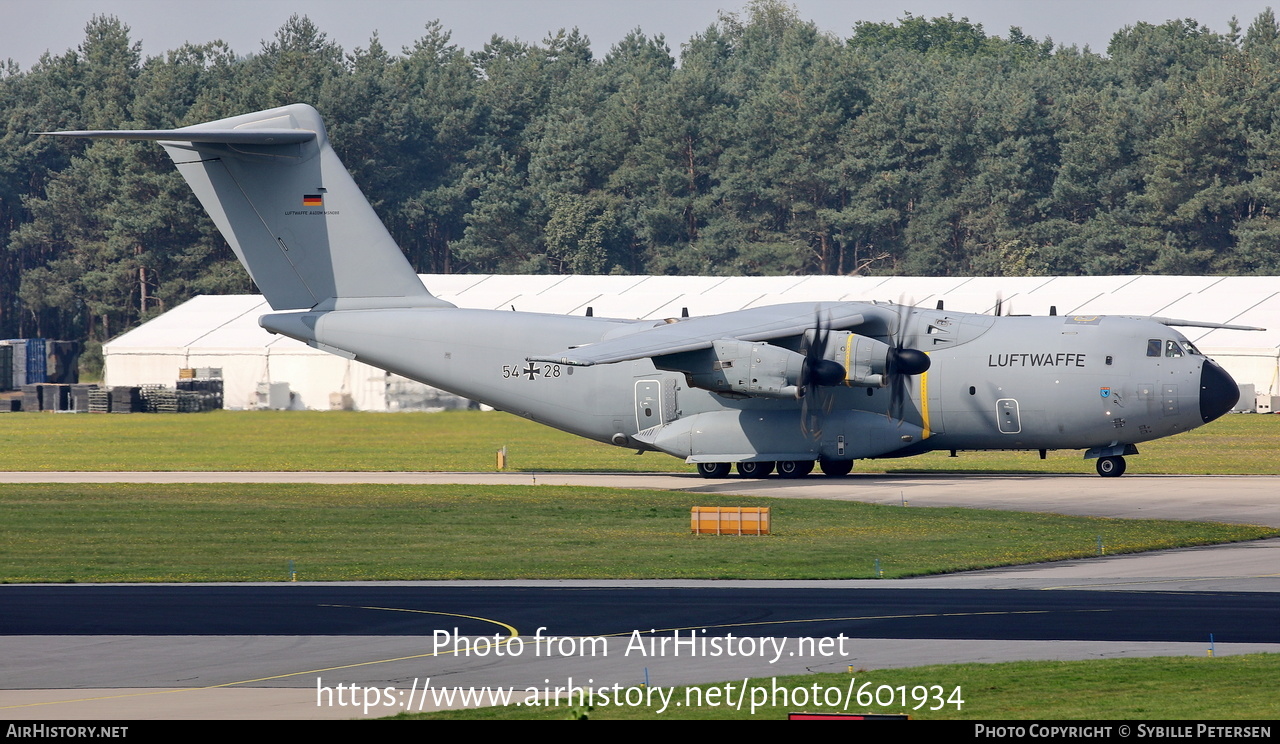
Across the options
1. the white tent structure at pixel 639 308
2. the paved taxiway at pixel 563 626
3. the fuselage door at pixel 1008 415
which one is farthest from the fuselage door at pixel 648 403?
the white tent structure at pixel 639 308

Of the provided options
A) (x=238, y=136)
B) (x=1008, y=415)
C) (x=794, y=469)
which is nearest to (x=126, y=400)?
(x=238, y=136)

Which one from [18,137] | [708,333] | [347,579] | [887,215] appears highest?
[18,137]

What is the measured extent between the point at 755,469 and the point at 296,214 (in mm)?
13748

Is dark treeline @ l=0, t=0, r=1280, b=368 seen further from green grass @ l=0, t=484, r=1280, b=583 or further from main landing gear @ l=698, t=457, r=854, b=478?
green grass @ l=0, t=484, r=1280, b=583

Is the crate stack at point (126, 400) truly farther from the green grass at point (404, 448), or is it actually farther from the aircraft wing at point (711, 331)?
the aircraft wing at point (711, 331)

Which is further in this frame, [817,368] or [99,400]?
[99,400]

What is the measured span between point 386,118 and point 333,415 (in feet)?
196

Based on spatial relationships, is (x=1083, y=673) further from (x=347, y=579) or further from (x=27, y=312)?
(x=27, y=312)

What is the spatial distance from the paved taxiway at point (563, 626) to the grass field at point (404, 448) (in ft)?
65.8

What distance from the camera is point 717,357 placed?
35781mm

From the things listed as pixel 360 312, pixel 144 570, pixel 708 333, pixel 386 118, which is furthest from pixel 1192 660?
pixel 386 118

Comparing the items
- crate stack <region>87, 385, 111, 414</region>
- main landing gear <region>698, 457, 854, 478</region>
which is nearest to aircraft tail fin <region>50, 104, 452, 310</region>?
main landing gear <region>698, 457, 854, 478</region>

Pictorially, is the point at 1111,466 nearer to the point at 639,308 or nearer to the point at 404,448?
the point at 404,448

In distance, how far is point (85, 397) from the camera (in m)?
68.2
